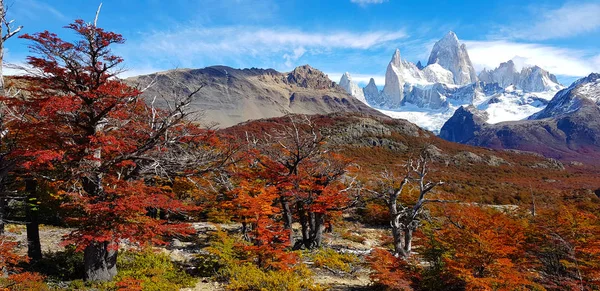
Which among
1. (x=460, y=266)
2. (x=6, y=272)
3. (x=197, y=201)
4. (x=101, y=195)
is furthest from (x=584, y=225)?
(x=197, y=201)

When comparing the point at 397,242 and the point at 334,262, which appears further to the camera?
the point at 397,242

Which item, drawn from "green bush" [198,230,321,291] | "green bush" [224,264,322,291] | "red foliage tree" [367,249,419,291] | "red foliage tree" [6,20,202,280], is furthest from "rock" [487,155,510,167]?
"red foliage tree" [6,20,202,280]

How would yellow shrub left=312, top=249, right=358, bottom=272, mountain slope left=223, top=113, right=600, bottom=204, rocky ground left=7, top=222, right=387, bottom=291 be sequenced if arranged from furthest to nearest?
mountain slope left=223, top=113, right=600, bottom=204, yellow shrub left=312, top=249, right=358, bottom=272, rocky ground left=7, top=222, right=387, bottom=291

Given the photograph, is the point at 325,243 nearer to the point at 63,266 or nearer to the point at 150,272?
the point at 150,272

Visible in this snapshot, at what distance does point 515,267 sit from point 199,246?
14.3 meters

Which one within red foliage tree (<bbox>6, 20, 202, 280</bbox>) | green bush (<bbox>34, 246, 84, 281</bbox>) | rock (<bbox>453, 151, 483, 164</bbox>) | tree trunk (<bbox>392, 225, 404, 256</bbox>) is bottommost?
tree trunk (<bbox>392, 225, 404, 256</bbox>)

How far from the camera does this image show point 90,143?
33.6 ft

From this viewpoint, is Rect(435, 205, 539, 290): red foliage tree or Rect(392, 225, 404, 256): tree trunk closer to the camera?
Rect(435, 205, 539, 290): red foliage tree

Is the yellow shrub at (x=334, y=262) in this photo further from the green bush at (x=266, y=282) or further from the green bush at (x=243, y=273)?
the green bush at (x=266, y=282)

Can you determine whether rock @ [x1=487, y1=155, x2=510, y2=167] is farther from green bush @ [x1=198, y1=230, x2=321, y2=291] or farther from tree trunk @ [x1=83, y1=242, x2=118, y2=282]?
tree trunk @ [x1=83, y1=242, x2=118, y2=282]

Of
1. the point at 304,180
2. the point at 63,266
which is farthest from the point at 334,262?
the point at 63,266

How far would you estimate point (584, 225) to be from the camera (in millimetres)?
12000

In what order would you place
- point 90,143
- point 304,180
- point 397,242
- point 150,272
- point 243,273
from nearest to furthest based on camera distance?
point 90,143, point 243,273, point 150,272, point 397,242, point 304,180

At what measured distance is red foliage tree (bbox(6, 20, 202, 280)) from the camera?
30.7 feet
